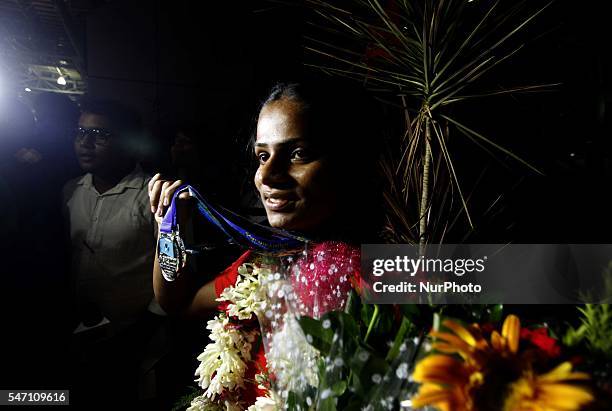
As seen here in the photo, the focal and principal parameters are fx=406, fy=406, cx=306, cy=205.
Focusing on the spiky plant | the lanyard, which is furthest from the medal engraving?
the spiky plant

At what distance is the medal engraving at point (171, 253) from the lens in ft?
3.75

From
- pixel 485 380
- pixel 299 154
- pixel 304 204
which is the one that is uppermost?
pixel 299 154

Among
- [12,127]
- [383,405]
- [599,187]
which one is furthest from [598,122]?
[12,127]

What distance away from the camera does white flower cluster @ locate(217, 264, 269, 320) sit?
3.62 ft

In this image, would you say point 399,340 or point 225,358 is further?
point 225,358

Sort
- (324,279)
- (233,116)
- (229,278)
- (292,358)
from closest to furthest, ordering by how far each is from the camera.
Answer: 1. (292,358)
2. (324,279)
3. (229,278)
4. (233,116)

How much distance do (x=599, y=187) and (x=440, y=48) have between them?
0.90 meters

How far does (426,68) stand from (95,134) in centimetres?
153

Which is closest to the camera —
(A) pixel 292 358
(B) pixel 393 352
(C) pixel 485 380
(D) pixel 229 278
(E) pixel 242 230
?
(C) pixel 485 380

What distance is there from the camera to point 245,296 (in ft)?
3.72

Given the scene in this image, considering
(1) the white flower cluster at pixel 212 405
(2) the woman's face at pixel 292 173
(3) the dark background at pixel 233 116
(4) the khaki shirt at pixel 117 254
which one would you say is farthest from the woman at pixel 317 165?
(4) the khaki shirt at pixel 117 254

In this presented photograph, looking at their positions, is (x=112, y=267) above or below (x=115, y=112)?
below

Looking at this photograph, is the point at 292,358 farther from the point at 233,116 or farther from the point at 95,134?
the point at 95,134

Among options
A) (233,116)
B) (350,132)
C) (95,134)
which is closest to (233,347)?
(350,132)
